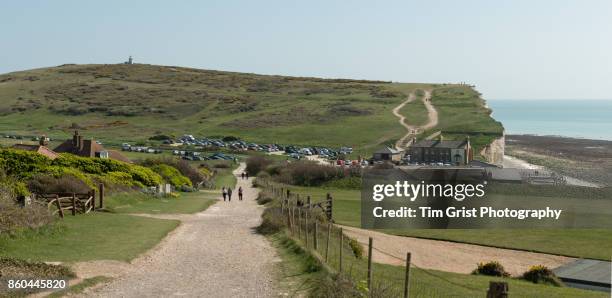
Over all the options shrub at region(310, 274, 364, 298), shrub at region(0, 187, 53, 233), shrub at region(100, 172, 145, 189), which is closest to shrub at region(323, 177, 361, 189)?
shrub at region(100, 172, 145, 189)

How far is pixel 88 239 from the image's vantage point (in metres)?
25.1

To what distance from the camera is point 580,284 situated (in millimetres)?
27703

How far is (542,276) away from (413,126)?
10817cm

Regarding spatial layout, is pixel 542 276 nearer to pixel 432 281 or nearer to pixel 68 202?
pixel 432 281

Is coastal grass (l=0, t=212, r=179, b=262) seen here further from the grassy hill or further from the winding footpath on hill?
the winding footpath on hill

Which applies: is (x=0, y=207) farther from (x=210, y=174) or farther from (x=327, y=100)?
(x=327, y=100)

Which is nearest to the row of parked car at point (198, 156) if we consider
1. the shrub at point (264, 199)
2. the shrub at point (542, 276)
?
the shrub at point (264, 199)

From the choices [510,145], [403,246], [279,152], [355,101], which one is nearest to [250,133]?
[279,152]

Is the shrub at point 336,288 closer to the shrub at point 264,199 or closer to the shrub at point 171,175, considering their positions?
the shrub at point 264,199

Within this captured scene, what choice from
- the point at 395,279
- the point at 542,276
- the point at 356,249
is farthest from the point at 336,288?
the point at 542,276

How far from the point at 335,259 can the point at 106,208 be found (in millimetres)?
15879

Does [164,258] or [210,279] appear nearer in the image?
[210,279]

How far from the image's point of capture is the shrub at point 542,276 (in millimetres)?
27731

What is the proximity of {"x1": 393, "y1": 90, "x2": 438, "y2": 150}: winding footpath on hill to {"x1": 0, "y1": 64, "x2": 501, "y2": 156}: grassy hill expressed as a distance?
183 cm
